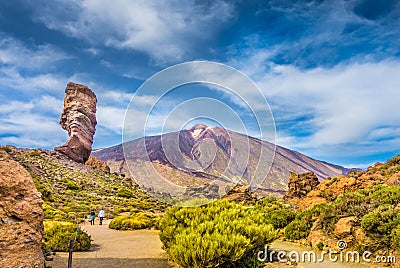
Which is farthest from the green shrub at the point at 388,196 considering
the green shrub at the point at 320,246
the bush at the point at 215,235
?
the bush at the point at 215,235

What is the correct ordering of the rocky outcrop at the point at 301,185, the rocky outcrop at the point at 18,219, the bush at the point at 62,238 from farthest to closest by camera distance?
1. the rocky outcrop at the point at 301,185
2. the bush at the point at 62,238
3. the rocky outcrop at the point at 18,219

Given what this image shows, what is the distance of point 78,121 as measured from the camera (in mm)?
62125

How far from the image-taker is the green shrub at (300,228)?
13.6 m

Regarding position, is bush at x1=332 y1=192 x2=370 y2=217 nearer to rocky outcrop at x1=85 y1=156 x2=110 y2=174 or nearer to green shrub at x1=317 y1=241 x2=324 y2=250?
green shrub at x1=317 y1=241 x2=324 y2=250

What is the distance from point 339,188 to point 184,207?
1614cm

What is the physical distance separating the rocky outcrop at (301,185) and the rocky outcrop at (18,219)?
88.3 ft

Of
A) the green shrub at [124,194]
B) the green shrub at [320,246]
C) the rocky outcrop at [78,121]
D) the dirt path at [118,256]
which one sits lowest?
the green shrub at [124,194]

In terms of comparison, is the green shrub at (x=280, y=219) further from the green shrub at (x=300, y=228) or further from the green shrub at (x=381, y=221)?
the green shrub at (x=381, y=221)

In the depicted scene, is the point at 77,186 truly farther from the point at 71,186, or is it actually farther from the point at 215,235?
the point at 215,235

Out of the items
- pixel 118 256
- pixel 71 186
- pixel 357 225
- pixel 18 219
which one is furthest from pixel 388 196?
pixel 71 186

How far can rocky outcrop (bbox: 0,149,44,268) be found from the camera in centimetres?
536

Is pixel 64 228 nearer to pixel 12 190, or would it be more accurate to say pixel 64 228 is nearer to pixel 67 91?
pixel 12 190

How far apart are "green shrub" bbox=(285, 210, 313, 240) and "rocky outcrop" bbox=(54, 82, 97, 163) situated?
55517 mm

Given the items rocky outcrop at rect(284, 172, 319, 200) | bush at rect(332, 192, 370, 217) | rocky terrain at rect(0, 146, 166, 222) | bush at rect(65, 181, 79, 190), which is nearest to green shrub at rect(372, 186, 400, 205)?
bush at rect(332, 192, 370, 217)
